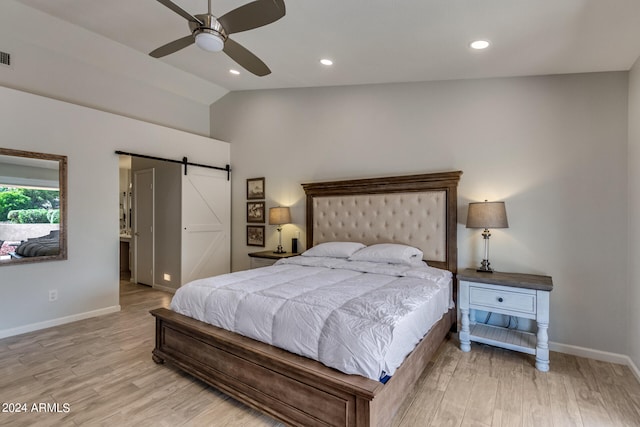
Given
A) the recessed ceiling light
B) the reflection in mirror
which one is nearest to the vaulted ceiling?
the recessed ceiling light

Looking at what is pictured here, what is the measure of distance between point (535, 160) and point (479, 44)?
50.1 inches

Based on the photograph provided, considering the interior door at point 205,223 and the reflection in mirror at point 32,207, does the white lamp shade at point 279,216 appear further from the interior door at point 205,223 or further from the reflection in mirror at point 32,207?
the reflection in mirror at point 32,207

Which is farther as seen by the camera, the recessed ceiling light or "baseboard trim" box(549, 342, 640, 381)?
"baseboard trim" box(549, 342, 640, 381)

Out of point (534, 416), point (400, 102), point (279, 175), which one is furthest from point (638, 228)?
point (279, 175)

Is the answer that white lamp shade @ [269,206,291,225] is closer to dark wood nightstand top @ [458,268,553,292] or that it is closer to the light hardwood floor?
the light hardwood floor

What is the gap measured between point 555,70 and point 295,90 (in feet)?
10.3

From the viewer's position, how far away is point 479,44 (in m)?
2.56

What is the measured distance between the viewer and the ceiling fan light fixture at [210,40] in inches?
81.7

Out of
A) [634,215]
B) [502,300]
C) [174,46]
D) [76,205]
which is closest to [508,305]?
[502,300]

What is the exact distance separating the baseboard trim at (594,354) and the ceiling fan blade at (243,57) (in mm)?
3673

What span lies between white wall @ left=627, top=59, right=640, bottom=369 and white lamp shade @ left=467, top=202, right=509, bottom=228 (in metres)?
0.91

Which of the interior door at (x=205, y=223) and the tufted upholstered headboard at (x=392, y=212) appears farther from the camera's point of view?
the interior door at (x=205, y=223)

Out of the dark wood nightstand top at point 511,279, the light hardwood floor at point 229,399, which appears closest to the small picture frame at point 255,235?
the light hardwood floor at point 229,399

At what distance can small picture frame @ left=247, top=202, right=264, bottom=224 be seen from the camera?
16.6 feet
